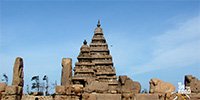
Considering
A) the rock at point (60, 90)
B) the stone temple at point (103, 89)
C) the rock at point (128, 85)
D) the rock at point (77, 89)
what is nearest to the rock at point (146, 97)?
the stone temple at point (103, 89)

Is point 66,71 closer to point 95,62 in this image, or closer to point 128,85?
point 128,85

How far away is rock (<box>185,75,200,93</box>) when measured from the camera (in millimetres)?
14203

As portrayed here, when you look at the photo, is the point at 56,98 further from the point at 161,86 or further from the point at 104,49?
the point at 104,49

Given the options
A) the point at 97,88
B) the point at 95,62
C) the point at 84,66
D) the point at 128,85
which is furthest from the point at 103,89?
the point at 95,62

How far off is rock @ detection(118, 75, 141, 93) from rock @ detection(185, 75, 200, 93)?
2.00 meters

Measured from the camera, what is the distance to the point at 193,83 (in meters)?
14.3

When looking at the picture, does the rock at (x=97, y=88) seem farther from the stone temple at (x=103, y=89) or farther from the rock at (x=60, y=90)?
the rock at (x=60, y=90)

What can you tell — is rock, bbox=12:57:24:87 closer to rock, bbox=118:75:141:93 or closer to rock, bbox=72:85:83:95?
rock, bbox=72:85:83:95

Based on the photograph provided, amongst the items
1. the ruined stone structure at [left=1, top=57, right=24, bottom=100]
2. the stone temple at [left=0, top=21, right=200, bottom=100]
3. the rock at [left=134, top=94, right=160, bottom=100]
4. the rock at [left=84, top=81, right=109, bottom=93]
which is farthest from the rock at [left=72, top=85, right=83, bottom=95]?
the ruined stone structure at [left=1, top=57, right=24, bottom=100]

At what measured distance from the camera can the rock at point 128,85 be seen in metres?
14.2

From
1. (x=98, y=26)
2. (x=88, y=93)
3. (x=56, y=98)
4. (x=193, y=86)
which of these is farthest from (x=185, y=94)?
(x=98, y=26)

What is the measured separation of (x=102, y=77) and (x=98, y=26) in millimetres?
7812

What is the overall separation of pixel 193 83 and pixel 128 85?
103 inches

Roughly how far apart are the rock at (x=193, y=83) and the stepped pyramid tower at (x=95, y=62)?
66.4 ft
